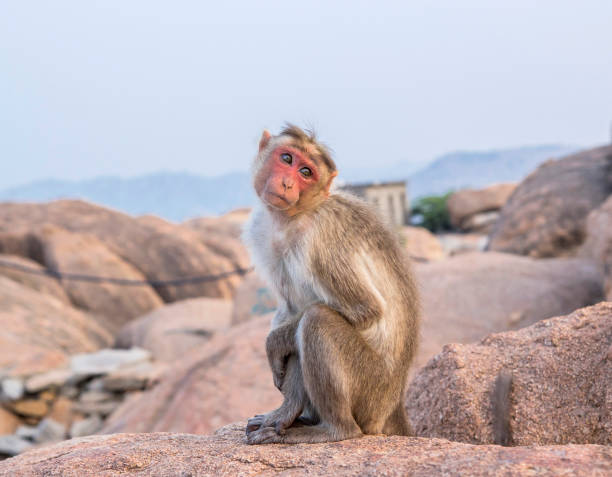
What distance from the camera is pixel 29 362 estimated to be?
11664 millimetres

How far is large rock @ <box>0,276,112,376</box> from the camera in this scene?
38.6ft

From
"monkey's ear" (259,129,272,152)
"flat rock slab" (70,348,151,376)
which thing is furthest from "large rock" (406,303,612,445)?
"flat rock slab" (70,348,151,376)

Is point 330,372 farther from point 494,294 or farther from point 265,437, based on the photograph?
point 494,294

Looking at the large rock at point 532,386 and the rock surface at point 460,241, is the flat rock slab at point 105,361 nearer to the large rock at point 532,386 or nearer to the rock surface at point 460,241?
the large rock at point 532,386

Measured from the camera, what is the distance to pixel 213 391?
746 centimetres

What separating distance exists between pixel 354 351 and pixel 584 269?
6592 mm

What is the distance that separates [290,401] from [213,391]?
4.04m

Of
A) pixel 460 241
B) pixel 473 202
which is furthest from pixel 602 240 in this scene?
pixel 473 202

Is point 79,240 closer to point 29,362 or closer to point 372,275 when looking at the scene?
point 29,362

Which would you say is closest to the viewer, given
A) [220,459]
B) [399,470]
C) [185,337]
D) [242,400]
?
[399,470]

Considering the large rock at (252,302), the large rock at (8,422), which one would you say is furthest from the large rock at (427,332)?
the large rock at (8,422)

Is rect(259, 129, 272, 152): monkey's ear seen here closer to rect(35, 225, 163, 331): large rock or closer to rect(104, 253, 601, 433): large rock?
rect(104, 253, 601, 433): large rock

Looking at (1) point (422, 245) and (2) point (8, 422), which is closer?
(2) point (8, 422)

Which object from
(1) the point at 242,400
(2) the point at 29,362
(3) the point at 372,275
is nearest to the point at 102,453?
(3) the point at 372,275
